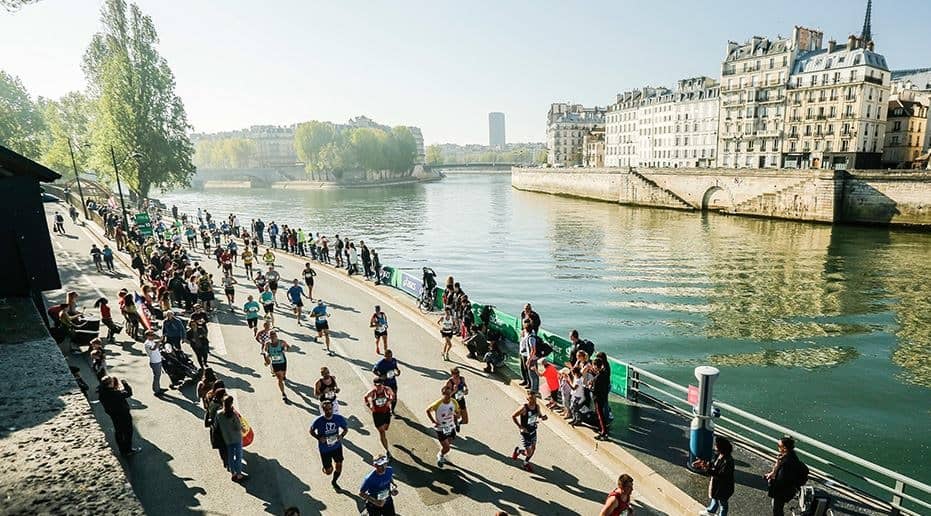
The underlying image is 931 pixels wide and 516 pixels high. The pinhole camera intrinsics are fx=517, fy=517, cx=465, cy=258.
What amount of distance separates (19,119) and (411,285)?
7768 centimetres

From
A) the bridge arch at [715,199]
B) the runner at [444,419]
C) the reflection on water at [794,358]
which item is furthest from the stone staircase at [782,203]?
the runner at [444,419]

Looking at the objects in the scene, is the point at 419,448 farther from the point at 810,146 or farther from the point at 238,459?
the point at 810,146

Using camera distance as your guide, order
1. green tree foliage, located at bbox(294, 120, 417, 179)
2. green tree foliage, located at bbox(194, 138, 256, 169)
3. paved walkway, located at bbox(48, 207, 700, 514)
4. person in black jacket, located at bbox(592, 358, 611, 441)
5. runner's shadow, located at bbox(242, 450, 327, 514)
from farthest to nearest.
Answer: green tree foliage, located at bbox(194, 138, 256, 169) → green tree foliage, located at bbox(294, 120, 417, 179) → person in black jacket, located at bbox(592, 358, 611, 441) → paved walkway, located at bbox(48, 207, 700, 514) → runner's shadow, located at bbox(242, 450, 327, 514)

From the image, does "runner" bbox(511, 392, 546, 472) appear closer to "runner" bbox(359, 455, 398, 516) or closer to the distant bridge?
"runner" bbox(359, 455, 398, 516)

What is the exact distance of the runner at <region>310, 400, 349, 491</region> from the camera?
859 cm

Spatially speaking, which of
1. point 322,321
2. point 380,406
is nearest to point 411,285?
point 322,321

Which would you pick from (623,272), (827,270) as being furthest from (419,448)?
(827,270)

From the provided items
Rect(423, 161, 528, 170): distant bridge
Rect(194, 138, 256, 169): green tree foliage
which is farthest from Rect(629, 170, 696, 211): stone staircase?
Rect(194, 138, 256, 169): green tree foliage

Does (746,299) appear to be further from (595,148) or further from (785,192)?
(595,148)

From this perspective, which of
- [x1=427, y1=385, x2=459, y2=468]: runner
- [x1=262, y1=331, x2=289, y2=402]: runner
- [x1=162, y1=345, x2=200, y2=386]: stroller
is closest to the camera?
[x1=427, y1=385, x2=459, y2=468]: runner

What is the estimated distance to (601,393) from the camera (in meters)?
10.1

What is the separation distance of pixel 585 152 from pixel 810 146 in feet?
242

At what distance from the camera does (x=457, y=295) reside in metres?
16.5

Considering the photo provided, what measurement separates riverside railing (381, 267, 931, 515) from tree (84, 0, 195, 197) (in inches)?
1856
